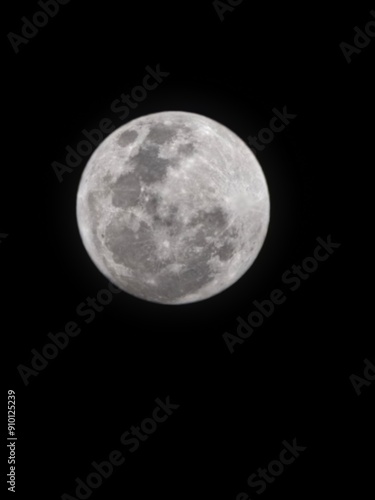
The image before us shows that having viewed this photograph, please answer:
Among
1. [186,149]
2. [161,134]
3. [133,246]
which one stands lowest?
[133,246]

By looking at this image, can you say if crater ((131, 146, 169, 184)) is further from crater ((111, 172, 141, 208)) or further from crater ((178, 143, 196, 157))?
crater ((178, 143, 196, 157))

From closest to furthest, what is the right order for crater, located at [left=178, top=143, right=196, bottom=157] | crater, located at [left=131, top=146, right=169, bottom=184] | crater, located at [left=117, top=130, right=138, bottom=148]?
crater, located at [left=131, top=146, right=169, bottom=184], crater, located at [left=178, top=143, right=196, bottom=157], crater, located at [left=117, top=130, right=138, bottom=148]

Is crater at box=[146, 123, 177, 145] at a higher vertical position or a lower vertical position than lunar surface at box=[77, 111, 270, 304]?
higher

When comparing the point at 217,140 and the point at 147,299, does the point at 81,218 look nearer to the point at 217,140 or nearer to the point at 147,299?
the point at 147,299

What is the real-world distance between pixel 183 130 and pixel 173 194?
765 millimetres

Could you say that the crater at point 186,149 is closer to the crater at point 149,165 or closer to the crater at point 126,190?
the crater at point 149,165

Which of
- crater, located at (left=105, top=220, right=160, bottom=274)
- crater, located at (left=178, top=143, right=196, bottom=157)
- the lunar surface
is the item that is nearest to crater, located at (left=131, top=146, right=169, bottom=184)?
the lunar surface

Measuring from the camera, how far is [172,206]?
3.95 m

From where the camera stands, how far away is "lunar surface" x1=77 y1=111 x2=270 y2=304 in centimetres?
399

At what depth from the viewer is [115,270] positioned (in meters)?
4.47

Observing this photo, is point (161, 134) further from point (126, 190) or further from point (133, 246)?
point (133, 246)

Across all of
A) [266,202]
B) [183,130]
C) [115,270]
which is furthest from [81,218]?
[266,202]

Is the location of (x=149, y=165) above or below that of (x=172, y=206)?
above

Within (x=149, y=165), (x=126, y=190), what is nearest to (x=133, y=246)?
(x=126, y=190)
